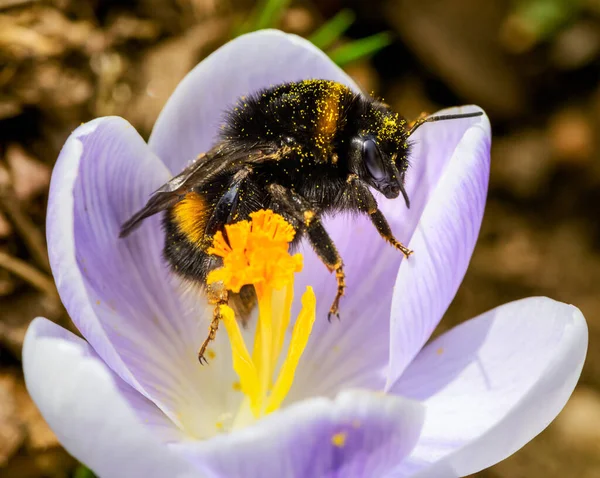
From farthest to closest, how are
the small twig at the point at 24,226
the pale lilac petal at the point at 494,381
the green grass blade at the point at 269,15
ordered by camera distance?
the green grass blade at the point at 269,15 → the small twig at the point at 24,226 → the pale lilac petal at the point at 494,381

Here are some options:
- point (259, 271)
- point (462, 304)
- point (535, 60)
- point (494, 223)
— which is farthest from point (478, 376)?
point (535, 60)

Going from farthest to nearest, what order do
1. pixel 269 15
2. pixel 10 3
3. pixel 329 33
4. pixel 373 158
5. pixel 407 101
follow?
pixel 407 101, pixel 329 33, pixel 269 15, pixel 10 3, pixel 373 158

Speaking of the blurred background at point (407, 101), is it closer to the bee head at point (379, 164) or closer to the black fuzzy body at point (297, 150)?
the black fuzzy body at point (297, 150)

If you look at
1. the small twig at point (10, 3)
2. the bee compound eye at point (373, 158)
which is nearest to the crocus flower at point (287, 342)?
the bee compound eye at point (373, 158)

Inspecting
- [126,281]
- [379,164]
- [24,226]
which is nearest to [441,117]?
[379,164]

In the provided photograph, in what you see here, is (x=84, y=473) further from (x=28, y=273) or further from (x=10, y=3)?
(x=10, y=3)

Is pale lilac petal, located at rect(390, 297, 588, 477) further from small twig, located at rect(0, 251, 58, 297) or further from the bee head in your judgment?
small twig, located at rect(0, 251, 58, 297)
